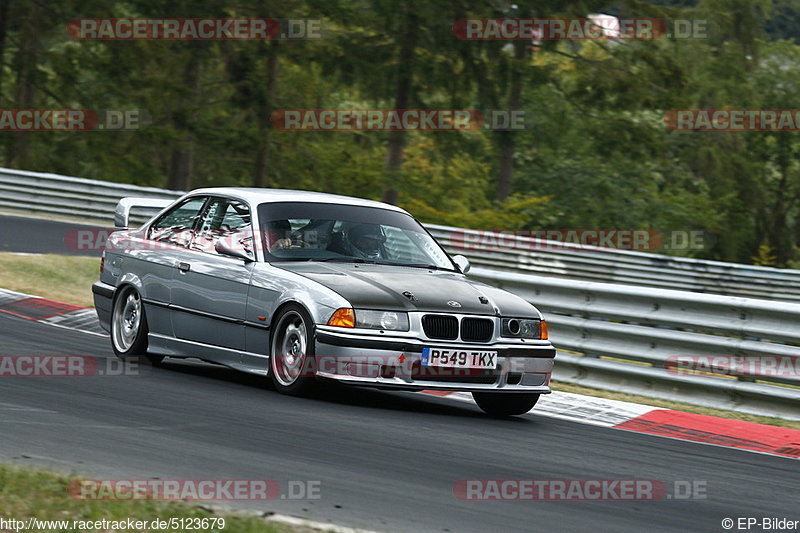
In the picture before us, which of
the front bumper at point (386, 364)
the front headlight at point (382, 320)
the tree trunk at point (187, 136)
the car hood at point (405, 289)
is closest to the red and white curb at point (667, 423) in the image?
the car hood at point (405, 289)

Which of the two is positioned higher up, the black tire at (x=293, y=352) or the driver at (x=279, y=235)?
the driver at (x=279, y=235)

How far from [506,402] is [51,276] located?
9011 millimetres

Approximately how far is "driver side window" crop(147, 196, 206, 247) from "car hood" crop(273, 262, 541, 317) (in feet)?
4.51

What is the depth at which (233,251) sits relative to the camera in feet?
30.7

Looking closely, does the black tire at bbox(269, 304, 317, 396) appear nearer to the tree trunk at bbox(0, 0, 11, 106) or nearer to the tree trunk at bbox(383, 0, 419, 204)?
the tree trunk at bbox(383, 0, 419, 204)

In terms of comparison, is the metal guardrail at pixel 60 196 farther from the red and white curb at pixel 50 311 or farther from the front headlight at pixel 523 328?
the front headlight at pixel 523 328

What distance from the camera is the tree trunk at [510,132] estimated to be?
110ft

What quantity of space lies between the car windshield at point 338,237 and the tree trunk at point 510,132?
24.3 m

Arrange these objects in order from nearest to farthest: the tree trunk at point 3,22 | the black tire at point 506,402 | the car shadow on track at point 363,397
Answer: the car shadow on track at point 363,397
the black tire at point 506,402
the tree trunk at point 3,22

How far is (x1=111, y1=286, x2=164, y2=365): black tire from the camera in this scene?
10.2 m

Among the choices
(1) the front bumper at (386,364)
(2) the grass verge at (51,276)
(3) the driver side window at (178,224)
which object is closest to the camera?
(1) the front bumper at (386,364)

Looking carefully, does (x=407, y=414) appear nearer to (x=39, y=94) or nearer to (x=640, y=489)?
(x=640, y=489)

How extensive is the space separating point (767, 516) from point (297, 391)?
364 centimetres

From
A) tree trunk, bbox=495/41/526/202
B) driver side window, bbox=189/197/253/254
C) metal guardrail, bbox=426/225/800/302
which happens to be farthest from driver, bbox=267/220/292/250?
tree trunk, bbox=495/41/526/202
